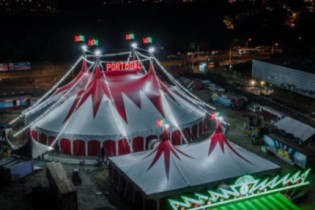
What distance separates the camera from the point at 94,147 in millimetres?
24641

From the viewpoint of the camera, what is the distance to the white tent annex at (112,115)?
24672 millimetres

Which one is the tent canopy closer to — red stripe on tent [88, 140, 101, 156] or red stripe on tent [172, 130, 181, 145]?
red stripe on tent [88, 140, 101, 156]

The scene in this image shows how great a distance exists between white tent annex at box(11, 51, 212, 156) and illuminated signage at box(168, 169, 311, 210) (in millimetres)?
9898

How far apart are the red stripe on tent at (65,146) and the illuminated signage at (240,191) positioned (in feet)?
39.2

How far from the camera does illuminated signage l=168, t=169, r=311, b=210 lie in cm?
1444

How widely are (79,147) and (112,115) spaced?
2652 millimetres

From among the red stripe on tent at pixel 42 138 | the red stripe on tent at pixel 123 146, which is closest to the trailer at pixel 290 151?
the red stripe on tent at pixel 123 146

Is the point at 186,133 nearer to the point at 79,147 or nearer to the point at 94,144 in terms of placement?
the point at 94,144

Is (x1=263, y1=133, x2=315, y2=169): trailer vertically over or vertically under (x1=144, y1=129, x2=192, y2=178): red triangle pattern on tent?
under

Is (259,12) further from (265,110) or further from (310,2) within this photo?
(265,110)

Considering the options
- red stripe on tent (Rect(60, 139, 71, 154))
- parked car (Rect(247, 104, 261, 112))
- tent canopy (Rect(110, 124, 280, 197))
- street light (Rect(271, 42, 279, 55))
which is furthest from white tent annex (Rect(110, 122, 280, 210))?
street light (Rect(271, 42, 279, 55))

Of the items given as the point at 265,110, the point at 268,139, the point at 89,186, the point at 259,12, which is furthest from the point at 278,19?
the point at 89,186

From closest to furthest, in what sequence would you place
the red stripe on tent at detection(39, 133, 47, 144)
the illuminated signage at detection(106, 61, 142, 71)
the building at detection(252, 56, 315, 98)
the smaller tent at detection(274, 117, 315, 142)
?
the red stripe on tent at detection(39, 133, 47, 144) → the smaller tent at detection(274, 117, 315, 142) → the illuminated signage at detection(106, 61, 142, 71) → the building at detection(252, 56, 315, 98)

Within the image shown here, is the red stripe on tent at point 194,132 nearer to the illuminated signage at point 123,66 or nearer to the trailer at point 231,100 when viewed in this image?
the illuminated signage at point 123,66
